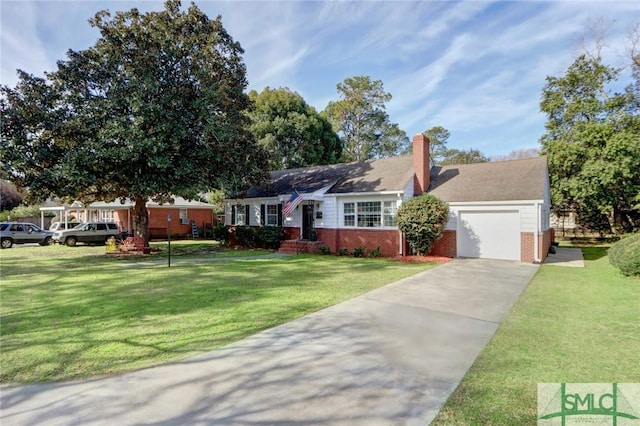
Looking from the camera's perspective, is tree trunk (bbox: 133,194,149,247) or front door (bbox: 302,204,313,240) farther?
front door (bbox: 302,204,313,240)

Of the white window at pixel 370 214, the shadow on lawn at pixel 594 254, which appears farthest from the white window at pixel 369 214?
the shadow on lawn at pixel 594 254

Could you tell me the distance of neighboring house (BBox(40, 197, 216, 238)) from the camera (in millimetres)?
26247

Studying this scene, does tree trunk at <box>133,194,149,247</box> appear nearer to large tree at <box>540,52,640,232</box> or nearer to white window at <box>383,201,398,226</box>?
white window at <box>383,201,398,226</box>

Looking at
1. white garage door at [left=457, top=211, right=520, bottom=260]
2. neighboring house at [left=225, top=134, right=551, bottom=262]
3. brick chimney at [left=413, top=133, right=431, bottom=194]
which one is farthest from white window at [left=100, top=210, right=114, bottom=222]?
white garage door at [left=457, top=211, right=520, bottom=260]

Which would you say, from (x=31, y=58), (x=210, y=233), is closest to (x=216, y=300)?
(x=31, y=58)

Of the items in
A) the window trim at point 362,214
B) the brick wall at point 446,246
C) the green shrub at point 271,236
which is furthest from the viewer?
the green shrub at point 271,236

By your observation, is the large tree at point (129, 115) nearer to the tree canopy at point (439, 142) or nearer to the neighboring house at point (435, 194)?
the neighboring house at point (435, 194)

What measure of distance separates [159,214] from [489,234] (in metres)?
23.1

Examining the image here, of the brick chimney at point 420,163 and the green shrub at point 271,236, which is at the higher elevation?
the brick chimney at point 420,163

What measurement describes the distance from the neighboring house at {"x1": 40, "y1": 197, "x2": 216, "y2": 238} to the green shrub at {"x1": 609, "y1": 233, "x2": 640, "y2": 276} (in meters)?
25.2

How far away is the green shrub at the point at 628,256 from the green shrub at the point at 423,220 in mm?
5681

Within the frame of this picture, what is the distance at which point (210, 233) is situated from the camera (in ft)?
90.9

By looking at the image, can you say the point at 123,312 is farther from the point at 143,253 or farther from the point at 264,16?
the point at 143,253

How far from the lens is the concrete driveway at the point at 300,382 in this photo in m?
3.26
